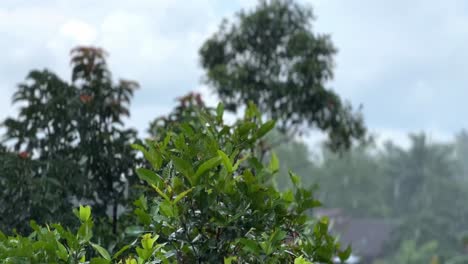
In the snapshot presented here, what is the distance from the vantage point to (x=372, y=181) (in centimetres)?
6494

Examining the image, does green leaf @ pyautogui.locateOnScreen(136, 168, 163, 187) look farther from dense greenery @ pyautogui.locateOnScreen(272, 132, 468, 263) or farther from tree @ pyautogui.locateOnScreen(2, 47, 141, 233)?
dense greenery @ pyautogui.locateOnScreen(272, 132, 468, 263)

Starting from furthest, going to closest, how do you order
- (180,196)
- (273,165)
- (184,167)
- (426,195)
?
1. (426,195)
2. (273,165)
3. (184,167)
4. (180,196)

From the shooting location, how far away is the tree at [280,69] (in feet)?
61.2

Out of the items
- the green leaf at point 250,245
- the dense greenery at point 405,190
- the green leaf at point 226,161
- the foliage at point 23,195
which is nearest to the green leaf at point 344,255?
the green leaf at point 250,245

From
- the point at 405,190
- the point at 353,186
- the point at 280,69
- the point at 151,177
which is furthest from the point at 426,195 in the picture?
the point at 151,177

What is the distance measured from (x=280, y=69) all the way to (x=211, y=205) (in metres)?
14.8

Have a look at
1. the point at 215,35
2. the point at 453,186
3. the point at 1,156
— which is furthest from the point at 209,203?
the point at 453,186

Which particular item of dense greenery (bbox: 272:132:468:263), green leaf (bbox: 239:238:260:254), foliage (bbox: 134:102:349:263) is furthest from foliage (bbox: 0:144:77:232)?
dense greenery (bbox: 272:132:468:263)

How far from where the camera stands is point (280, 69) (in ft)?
63.0

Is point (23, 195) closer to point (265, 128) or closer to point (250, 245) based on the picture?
point (265, 128)

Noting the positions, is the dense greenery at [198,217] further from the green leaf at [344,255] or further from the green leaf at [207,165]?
the green leaf at [344,255]

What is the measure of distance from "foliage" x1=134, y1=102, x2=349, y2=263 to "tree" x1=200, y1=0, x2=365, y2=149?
13683mm

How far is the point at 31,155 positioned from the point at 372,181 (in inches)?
2321

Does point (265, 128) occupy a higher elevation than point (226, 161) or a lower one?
higher
